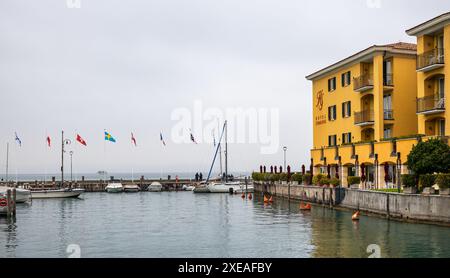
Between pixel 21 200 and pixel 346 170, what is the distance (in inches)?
1737

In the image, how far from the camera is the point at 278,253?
1078 inches

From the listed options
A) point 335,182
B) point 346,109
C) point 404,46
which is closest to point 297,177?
point 346,109

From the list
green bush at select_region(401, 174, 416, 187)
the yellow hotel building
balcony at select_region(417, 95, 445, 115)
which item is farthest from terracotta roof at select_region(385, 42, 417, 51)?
green bush at select_region(401, 174, 416, 187)

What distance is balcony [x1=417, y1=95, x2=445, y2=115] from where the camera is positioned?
1748 inches

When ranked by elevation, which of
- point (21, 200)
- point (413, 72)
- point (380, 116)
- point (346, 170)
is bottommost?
point (21, 200)

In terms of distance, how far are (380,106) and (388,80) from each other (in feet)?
9.65

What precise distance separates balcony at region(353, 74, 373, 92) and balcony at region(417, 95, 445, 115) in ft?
27.9

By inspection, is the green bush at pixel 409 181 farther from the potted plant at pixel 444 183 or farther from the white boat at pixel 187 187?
the white boat at pixel 187 187

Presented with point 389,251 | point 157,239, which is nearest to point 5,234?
point 157,239

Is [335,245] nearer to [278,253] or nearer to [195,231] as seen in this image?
[278,253]

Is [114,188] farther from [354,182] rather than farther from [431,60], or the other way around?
[431,60]

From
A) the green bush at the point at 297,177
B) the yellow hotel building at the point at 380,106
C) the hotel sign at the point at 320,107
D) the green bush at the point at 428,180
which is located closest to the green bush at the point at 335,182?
the yellow hotel building at the point at 380,106

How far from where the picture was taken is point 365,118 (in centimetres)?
5559

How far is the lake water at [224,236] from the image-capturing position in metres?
27.9
